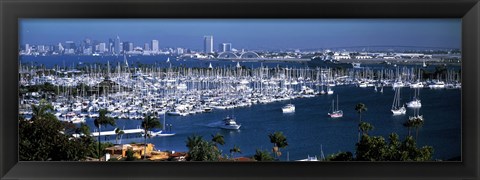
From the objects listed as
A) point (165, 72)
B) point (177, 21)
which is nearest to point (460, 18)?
point (177, 21)

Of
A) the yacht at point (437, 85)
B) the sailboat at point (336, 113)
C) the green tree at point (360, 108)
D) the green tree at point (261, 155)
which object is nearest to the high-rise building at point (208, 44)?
the green tree at point (261, 155)

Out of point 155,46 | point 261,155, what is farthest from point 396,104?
point 155,46

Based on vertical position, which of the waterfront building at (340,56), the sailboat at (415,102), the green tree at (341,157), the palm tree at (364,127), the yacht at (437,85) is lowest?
the green tree at (341,157)

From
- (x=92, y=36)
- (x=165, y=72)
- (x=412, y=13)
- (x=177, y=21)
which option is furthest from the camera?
(x=165, y=72)

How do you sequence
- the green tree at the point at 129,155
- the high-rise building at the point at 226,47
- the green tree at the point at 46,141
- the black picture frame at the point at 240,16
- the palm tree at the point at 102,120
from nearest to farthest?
the black picture frame at the point at 240,16 < the green tree at the point at 46,141 < the green tree at the point at 129,155 < the palm tree at the point at 102,120 < the high-rise building at the point at 226,47

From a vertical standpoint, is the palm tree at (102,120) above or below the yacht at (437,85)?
below

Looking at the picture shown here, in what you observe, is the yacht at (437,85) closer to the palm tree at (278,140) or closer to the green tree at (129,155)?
the palm tree at (278,140)
